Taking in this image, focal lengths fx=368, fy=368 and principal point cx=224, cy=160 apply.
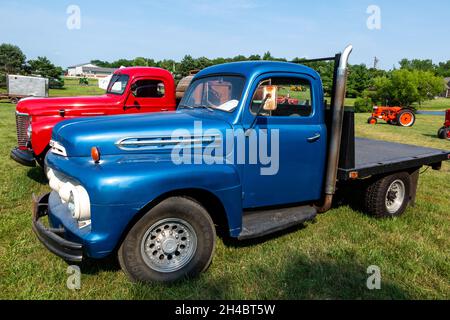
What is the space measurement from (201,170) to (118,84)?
5.06 metres

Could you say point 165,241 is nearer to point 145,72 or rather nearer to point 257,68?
point 257,68

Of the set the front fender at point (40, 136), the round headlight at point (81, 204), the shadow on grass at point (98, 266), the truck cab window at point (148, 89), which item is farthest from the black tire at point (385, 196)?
the front fender at point (40, 136)

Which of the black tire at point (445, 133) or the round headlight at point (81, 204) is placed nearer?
the round headlight at point (81, 204)

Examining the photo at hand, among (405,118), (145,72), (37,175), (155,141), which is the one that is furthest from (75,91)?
(155,141)

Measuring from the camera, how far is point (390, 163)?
4758 millimetres

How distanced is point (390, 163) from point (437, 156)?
3.93 feet

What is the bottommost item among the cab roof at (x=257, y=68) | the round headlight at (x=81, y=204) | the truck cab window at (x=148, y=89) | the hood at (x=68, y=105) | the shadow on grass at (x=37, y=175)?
the shadow on grass at (x=37, y=175)

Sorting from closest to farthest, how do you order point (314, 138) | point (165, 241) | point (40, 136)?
point (165, 241) → point (314, 138) → point (40, 136)

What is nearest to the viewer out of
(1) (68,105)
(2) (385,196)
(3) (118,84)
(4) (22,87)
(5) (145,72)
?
(2) (385,196)

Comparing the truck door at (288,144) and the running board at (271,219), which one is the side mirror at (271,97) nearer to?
the truck door at (288,144)

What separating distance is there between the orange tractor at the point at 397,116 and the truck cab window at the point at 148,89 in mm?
14461

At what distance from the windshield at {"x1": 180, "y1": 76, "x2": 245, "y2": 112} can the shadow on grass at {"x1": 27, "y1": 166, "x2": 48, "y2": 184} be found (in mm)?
3424

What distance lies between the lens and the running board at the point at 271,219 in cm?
368

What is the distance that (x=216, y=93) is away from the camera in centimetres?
421
